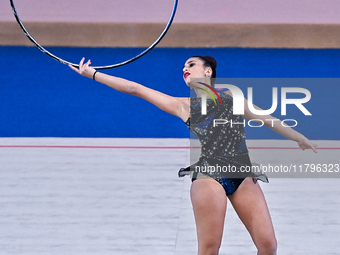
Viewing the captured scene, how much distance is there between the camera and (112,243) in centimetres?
273

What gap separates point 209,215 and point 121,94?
149 inches

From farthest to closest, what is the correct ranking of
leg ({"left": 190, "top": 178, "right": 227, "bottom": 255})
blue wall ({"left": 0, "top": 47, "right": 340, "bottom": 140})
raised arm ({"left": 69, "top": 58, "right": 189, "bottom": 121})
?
blue wall ({"left": 0, "top": 47, "right": 340, "bottom": 140})
raised arm ({"left": 69, "top": 58, "right": 189, "bottom": 121})
leg ({"left": 190, "top": 178, "right": 227, "bottom": 255})

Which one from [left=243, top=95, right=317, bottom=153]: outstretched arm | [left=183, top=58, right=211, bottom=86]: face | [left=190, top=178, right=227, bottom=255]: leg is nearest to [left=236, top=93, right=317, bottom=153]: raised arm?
[left=243, top=95, right=317, bottom=153]: outstretched arm

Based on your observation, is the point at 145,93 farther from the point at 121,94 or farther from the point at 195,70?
the point at 121,94

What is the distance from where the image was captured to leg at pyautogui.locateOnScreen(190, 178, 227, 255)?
187 centimetres

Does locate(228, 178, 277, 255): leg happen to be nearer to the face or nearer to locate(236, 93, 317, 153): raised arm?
locate(236, 93, 317, 153): raised arm

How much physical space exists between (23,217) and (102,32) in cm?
272

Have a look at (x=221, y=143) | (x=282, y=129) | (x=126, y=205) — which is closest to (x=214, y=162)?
(x=221, y=143)

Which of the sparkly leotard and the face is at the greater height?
the face

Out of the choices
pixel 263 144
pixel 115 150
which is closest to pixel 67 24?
pixel 115 150

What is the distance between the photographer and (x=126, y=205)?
3398 millimetres

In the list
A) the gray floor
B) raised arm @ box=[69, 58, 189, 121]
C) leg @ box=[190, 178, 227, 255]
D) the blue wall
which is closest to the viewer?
leg @ box=[190, 178, 227, 255]

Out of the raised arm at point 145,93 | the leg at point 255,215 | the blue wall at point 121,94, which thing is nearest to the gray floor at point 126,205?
the blue wall at point 121,94

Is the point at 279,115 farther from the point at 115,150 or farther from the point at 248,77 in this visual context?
the point at 115,150
